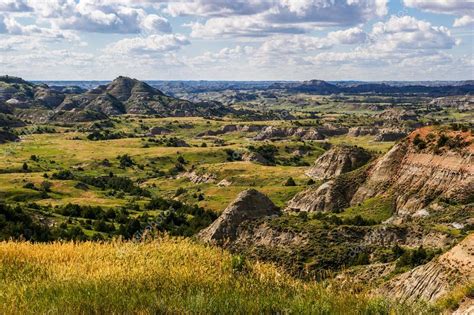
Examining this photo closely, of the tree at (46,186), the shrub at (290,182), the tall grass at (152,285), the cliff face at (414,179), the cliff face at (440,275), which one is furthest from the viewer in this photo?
the shrub at (290,182)

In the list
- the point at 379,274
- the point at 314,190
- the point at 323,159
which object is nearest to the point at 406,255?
the point at 379,274

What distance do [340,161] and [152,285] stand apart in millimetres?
127397

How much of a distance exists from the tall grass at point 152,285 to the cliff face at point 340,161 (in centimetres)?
12107

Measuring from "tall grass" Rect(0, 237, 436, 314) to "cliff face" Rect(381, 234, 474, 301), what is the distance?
1556cm

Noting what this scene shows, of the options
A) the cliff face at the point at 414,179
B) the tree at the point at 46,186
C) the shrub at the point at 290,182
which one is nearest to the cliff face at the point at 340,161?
the shrub at the point at 290,182

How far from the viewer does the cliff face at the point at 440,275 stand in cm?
2833

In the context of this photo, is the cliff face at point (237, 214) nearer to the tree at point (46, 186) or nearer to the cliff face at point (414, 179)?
the cliff face at point (414, 179)

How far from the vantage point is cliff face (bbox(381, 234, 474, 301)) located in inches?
1115

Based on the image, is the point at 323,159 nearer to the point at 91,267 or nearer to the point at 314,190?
the point at 314,190

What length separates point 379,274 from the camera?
138ft

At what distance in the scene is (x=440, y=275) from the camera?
30.3 m

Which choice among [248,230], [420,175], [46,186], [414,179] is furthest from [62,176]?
[420,175]

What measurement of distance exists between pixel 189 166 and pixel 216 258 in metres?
166

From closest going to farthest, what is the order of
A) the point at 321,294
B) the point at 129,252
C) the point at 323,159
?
the point at 321,294 < the point at 129,252 < the point at 323,159
